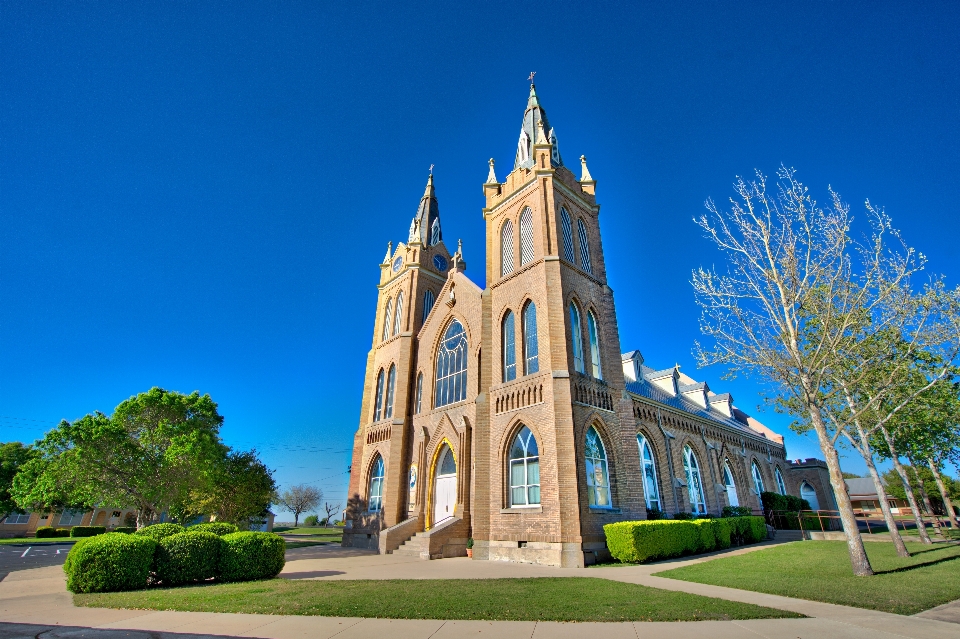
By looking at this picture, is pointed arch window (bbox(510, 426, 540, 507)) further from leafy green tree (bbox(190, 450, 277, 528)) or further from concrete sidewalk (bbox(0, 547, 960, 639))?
leafy green tree (bbox(190, 450, 277, 528))

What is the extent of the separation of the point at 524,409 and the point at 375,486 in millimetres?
12781

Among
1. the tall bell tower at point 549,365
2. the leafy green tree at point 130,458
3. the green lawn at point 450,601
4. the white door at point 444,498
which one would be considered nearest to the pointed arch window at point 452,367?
the tall bell tower at point 549,365

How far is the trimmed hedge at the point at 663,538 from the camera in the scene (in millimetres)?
15250

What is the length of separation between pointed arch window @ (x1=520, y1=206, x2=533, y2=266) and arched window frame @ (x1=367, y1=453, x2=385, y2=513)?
14.2 meters

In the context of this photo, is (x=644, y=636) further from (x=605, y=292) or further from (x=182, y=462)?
(x=182, y=462)

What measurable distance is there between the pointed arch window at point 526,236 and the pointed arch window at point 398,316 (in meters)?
10.7

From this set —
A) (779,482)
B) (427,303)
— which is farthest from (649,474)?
(779,482)

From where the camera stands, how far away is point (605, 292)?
22.7 metres

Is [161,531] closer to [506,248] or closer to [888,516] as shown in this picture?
[506,248]

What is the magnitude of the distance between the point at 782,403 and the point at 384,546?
727 inches

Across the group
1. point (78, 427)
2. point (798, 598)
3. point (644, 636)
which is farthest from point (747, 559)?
point (78, 427)

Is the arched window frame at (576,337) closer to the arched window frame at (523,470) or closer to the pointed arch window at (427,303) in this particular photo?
the arched window frame at (523,470)

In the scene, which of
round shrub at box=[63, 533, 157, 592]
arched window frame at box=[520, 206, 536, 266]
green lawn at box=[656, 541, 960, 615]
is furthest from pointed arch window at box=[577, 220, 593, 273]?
round shrub at box=[63, 533, 157, 592]

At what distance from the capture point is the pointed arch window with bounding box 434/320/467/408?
24578 mm
